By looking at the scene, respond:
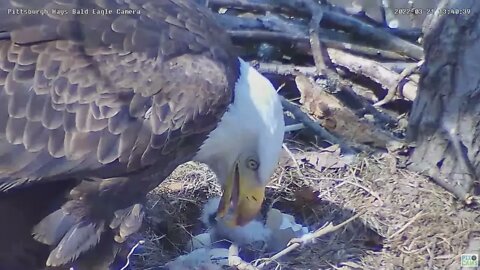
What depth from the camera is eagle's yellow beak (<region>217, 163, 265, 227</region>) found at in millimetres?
3730

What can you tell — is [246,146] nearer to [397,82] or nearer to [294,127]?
[294,127]

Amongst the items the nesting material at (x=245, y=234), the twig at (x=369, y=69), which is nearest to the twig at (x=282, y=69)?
the twig at (x=369, y=69)

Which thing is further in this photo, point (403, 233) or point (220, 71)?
point (403, 233)

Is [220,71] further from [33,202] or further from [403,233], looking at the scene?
[403,233]

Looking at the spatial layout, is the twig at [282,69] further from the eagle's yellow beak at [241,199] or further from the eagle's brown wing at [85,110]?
the eagle's brown wing at [85,110]

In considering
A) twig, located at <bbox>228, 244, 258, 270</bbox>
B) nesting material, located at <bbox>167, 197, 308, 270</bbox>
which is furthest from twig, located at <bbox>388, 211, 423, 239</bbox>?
twig, located at <bbox>228, 244, 258, 270</bbox>

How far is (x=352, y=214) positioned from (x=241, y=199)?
23.8 inches

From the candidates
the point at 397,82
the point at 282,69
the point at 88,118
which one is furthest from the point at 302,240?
the point at 282,69

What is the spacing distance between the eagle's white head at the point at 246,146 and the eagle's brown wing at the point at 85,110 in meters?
0.20

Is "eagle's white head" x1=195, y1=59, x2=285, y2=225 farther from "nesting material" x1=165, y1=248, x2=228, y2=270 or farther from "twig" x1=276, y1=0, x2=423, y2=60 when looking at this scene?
"twig" x1=276, y1=0, x2=423, y2=60

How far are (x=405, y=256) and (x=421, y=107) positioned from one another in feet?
2.50

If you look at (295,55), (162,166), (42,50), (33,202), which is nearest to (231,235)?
(162,166)

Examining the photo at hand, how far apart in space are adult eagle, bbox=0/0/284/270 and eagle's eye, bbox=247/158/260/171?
0.34 m

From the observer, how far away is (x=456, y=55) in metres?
3.93
